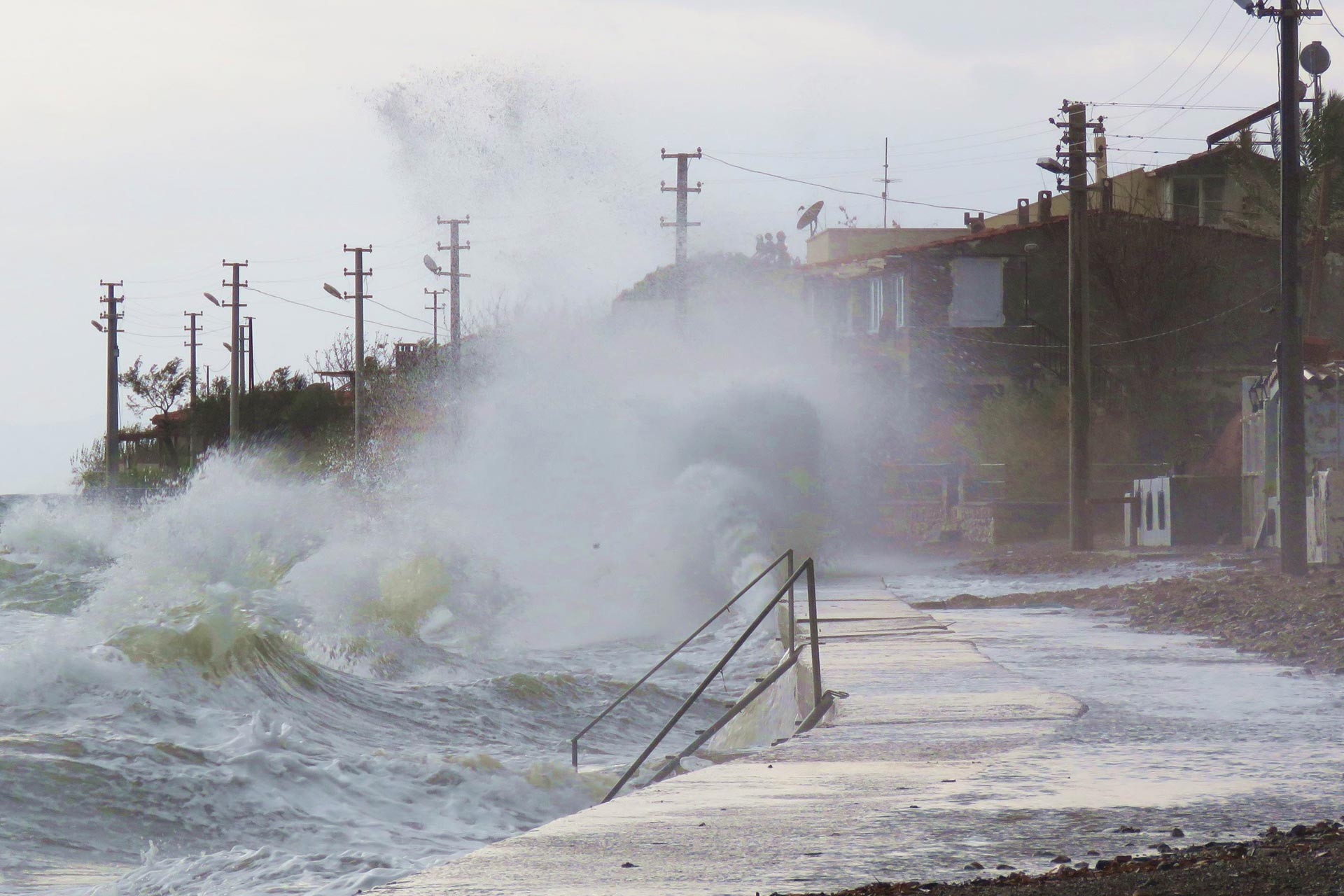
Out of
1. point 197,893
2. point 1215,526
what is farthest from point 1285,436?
point 197,893

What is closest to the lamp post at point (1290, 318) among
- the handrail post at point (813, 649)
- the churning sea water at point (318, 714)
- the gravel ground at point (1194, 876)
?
the churning sea water at point (318, 714)

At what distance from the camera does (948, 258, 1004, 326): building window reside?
131ft

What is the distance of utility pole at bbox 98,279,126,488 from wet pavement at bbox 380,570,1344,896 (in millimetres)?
Result: 51212

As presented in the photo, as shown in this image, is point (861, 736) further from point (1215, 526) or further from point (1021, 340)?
point (1021, 340)

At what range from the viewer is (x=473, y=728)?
13.5 meters

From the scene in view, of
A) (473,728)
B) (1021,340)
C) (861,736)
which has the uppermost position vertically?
(1021,340)

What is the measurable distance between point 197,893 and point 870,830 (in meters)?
3.80

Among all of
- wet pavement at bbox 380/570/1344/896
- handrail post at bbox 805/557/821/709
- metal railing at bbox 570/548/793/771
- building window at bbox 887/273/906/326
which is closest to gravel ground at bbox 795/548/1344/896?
wet pavement at bbox 380/570/1344/896

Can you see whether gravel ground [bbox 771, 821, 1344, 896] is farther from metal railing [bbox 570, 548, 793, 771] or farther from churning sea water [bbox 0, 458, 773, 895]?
metal railing [bbox 570, 548, 793, 771]

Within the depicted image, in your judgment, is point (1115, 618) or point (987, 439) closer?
point (1115, 618)

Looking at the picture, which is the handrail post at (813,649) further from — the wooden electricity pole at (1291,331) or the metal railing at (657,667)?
the wooden electricity pole at (1291,331)

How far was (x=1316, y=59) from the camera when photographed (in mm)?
21359

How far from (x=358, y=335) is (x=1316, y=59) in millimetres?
37668

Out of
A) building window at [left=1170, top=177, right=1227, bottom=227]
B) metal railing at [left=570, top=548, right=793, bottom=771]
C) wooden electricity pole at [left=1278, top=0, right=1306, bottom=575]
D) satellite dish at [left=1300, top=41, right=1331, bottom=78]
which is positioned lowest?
metal railing at [left=570, top=548, right=793, bottom=771]
